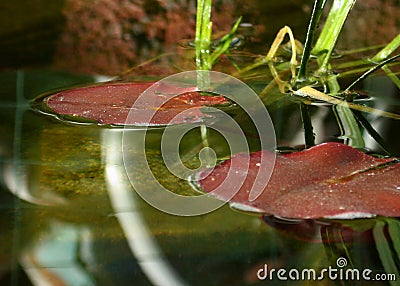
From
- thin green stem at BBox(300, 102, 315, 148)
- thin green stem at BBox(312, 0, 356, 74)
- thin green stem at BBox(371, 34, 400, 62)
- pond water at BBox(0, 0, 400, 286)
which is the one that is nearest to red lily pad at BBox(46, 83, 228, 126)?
pond water at BBox(0, 0, 400, 286)

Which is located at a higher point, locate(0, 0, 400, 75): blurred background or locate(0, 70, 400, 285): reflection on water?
locate(0, 0, 400, 75): blurred background

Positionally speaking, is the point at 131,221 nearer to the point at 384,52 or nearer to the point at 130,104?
the point at 130,104

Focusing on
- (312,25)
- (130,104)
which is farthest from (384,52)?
(130,104)

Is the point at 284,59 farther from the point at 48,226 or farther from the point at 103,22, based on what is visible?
the point at 48,226

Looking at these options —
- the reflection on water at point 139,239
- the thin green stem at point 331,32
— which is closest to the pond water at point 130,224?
the reflection on water at point 139,239

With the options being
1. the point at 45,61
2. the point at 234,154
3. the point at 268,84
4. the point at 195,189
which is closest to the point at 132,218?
the point at 195,189

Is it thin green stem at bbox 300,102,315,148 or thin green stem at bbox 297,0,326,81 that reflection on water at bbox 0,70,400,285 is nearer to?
thin green stem at bbox 300,102,315,148
